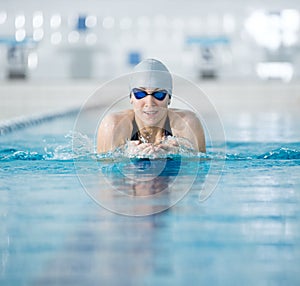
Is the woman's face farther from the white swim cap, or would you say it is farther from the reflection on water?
the reflection on water

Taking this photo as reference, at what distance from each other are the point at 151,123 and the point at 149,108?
10 cm

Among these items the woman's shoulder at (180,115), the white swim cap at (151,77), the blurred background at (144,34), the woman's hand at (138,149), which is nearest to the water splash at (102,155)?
the woman's hand at (138,149)

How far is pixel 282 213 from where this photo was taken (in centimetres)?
185

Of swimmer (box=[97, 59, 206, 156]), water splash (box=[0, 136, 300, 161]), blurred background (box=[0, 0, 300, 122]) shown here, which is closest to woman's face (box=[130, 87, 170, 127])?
swimmer (box=[97, 59, 206, 156])

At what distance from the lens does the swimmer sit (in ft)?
9.04

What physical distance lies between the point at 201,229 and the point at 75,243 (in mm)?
316

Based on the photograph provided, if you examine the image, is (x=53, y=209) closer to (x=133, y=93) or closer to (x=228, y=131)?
(x=133, y=93)

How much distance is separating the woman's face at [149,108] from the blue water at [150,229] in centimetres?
19

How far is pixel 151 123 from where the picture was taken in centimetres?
282

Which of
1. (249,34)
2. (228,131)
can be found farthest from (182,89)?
(228,131)

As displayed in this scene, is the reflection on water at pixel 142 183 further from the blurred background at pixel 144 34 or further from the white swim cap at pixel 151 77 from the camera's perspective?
the blurred background at pixel 144 34

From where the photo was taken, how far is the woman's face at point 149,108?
2.74 m

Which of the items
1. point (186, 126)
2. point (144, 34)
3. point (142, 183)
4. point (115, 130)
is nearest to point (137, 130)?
point (115, 130)

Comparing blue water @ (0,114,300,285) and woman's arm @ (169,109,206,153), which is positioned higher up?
woman's arm @ (169,109,206,153)
